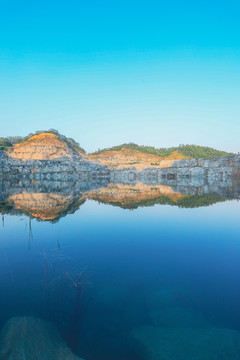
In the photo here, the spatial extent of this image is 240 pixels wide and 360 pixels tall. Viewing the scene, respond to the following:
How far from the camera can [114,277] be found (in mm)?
7156

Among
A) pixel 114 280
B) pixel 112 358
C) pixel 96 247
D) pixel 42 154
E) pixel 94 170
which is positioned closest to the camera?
pixel 112 358

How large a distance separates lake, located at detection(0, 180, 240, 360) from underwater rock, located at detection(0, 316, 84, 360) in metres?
0.17

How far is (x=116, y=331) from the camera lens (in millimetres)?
4766

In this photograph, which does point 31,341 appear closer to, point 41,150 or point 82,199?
point 82,199

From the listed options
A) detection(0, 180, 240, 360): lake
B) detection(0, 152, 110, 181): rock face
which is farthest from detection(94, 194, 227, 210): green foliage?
detection(0, 152, 110, 181): rock face

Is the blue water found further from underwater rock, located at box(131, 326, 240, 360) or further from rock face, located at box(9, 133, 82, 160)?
rock face, located at box(9, 133, 82, 160)

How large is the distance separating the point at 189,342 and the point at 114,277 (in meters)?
3.04

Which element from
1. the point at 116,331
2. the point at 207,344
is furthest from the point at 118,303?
the point at 207,344

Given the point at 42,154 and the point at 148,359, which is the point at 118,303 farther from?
the point at 42,154

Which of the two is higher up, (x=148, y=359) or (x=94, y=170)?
(x=94, y=170)

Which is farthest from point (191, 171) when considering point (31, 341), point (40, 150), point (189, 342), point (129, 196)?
point (31, 341)

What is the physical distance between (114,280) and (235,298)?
3.32 m

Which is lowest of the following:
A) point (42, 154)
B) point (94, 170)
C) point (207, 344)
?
point (207, 344)

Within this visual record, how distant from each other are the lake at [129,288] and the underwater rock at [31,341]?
17 cm
